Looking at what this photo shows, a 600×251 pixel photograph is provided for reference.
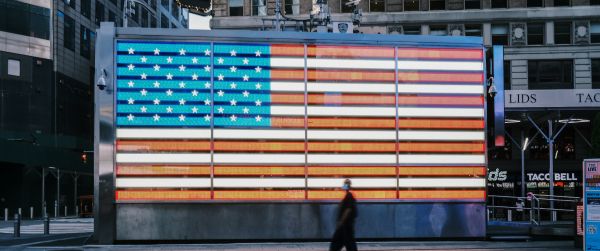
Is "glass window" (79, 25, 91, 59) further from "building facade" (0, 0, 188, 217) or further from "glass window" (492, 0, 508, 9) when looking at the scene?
"glass window" (492, 0, 508, 9)

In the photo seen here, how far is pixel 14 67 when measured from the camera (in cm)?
5572

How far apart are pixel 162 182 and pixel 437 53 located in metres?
7.92

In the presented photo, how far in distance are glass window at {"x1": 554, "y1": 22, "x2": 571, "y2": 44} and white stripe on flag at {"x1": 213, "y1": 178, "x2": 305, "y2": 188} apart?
3491 cm

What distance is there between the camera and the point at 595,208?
17.0m

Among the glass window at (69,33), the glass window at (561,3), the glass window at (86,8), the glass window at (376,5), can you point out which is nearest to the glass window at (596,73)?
the glass window at (561,3)

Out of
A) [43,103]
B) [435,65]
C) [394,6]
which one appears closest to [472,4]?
[394,6]

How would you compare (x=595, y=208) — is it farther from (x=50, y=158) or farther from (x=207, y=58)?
(x=50, y=158)

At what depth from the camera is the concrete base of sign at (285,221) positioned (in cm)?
1894

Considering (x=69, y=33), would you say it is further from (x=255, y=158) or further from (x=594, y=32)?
(x=255, y=158)

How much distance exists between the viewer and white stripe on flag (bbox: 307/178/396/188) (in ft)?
63.7

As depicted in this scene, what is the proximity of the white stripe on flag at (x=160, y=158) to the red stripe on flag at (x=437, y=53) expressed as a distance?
19.5 feet

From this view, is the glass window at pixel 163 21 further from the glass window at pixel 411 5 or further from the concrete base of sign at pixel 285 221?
the concrete base of sign at pixel 285 221

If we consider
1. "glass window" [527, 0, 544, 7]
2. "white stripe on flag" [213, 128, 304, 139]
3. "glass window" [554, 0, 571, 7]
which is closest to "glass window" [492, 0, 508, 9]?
"glass window" [527, 0, 544, 7]

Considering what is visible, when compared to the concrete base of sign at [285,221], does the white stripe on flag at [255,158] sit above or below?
above
